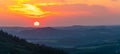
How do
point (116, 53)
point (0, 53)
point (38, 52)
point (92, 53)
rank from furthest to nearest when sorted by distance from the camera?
point (116, 53)
point (92, 53)
point (38, 52)
point (0, 53)

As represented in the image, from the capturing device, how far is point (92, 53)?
525ft

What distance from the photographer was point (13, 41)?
2653 inches

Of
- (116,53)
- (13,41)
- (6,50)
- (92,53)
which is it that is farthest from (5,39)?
(116,53)

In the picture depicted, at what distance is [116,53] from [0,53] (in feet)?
420

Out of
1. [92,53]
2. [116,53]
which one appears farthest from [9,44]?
[116,53]

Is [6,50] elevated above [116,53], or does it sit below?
above

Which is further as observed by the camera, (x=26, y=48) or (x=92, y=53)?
(x=92, y=53)

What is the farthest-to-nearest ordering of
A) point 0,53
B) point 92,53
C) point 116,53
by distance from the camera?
point 116,53
point 92,53
point 0,53

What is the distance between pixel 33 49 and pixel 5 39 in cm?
562

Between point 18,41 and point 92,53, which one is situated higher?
point 18,41

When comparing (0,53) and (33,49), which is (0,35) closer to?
(33,49)

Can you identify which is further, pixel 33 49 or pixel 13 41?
pixel 13 41

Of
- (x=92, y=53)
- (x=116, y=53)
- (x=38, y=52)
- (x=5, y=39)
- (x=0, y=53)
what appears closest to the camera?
(x=0, y=53)

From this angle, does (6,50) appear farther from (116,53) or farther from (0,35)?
(116,53)
